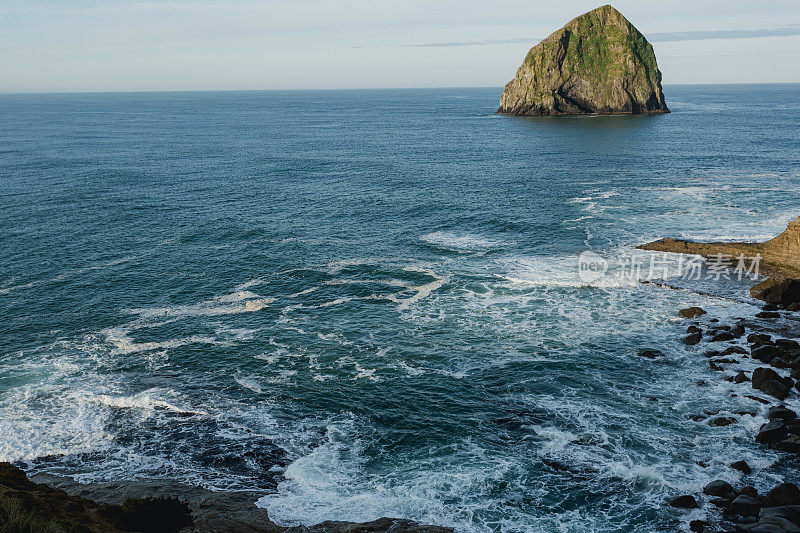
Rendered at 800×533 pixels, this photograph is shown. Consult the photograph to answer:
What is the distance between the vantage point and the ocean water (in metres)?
32.1

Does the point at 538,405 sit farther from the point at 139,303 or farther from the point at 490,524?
Answer: the point at 139,303

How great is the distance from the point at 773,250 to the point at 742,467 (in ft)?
122

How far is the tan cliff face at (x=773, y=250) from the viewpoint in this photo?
58250 millimetres

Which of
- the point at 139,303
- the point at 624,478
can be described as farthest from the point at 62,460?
the point at 624,478

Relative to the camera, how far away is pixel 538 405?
39031 mm

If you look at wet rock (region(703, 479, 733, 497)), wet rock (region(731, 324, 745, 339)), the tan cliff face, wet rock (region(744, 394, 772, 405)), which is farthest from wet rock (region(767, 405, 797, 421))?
the tan cliff face

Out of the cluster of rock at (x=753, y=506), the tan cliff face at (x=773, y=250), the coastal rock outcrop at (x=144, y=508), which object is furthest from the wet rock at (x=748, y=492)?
the tan cliff face at (x=773, y=250)

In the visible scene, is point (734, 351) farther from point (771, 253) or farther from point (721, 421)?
point (771, 253)

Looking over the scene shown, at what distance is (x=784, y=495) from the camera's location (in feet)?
92.8

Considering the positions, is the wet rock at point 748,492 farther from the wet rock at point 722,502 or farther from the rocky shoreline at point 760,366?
the wet rock at point 722,502

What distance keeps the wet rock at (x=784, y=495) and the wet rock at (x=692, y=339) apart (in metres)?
19.0

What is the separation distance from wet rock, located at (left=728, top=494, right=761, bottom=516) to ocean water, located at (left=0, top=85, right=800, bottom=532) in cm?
167

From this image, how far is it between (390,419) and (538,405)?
10.2 m

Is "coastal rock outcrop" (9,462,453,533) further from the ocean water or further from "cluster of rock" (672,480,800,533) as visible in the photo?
"cluster of rock" (672,480,800,533)
